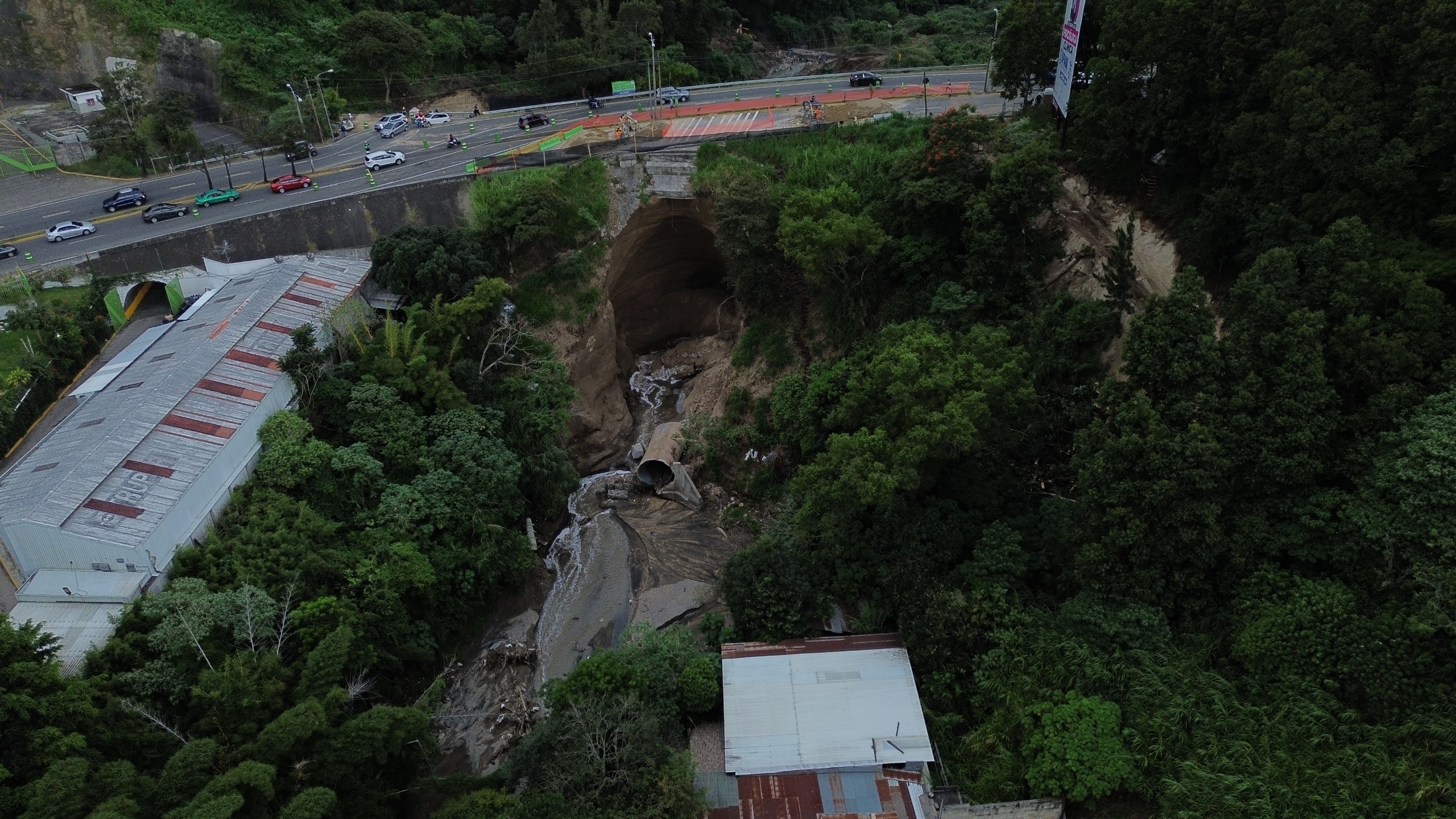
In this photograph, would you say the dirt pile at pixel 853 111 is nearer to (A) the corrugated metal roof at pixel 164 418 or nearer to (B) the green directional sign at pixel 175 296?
(A) the corrugated metal roof at pixel 164 418

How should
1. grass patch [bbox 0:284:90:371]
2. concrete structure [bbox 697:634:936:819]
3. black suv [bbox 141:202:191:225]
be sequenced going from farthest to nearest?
black suv [bbox 141:202:191:225] < grass patch [bbox 0:284:90:371] < concrete structure [bbox 697:634:936:819]

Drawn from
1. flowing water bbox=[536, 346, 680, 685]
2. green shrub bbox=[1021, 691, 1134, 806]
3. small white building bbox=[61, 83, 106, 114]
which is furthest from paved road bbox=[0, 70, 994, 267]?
green shrub bbox=[1021, 691, 1134, 806]

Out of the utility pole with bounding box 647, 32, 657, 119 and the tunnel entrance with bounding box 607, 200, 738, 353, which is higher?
the utility pole with bounding box 647, 32, 657, 119

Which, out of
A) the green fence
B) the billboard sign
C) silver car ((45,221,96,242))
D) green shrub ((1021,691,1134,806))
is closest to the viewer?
green shrub ((1021,691,1134,806))

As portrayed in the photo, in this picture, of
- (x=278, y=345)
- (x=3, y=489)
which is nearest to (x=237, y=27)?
(x=278, y=345)

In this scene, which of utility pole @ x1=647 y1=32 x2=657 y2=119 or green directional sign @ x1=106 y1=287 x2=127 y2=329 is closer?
green directional sign @ x1=106 y1=287 x2=127 y2=329

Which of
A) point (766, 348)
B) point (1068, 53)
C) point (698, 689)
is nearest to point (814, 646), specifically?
point (698, 689)

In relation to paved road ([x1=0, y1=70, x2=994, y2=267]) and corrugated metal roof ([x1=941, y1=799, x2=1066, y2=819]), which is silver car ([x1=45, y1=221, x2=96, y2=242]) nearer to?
paved road ([x1=0, y1=70, x2=994, y2=267])

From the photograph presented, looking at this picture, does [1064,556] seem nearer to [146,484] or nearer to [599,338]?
[599,338]

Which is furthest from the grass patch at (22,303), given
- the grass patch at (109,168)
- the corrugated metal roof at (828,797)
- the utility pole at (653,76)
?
the corrugated metal roof at (828,797)
